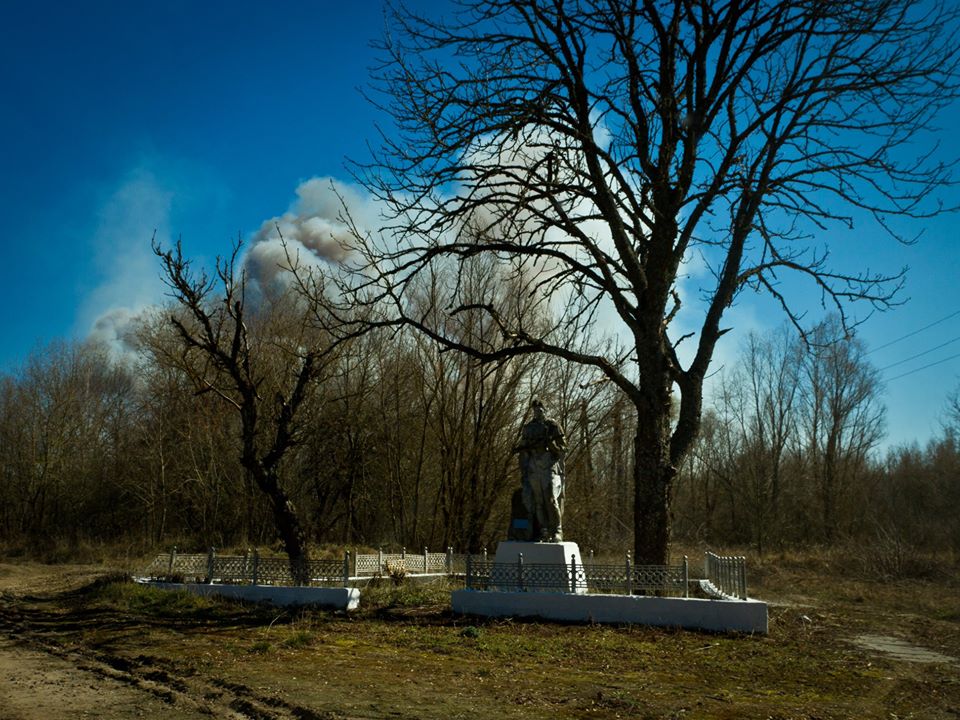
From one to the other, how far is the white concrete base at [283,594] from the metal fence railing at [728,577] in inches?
247

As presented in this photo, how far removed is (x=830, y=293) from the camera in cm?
1482

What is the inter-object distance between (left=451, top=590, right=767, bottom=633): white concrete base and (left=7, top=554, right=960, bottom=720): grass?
36 centimetres

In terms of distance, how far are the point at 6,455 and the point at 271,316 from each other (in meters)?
14.6

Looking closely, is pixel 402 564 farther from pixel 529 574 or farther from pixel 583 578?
pixel 583 578

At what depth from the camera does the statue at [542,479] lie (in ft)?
50.1

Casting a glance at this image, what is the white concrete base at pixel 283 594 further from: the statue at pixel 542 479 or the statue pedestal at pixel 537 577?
the statue at pixel 542 479

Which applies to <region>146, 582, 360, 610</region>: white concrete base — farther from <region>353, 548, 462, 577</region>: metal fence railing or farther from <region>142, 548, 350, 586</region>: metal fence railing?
<region>353, 548, 462, 577</region>: metal fence railing

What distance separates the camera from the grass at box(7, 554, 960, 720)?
741 centimetres

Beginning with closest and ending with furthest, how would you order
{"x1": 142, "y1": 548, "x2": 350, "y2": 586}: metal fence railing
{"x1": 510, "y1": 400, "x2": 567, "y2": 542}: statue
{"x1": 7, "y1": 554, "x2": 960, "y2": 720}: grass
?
{"x1": 7, "y1": 554, "x2": 960, "y2": 720}: grass < {"x1": 142, "y1": 548, "x2": 350, "y2": 586}: metal fence railing < {"x1": 510, "y1": 400, "x2": 567, "y2": 542}: statue

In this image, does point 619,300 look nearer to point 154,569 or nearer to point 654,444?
point 654,444

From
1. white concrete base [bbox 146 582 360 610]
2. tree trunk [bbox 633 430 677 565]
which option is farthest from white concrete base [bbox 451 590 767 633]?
white concrete base [bbox 146 582 360 610]

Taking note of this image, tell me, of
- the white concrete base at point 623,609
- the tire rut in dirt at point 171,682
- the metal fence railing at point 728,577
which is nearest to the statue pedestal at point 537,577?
the white concrete base at point 623,609

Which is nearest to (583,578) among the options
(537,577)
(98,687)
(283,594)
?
(537,577)

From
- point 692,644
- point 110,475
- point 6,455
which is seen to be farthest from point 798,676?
point 6,455
